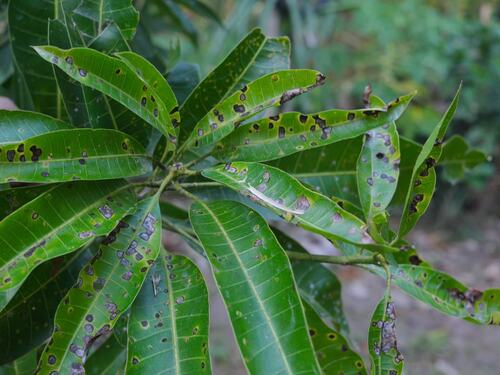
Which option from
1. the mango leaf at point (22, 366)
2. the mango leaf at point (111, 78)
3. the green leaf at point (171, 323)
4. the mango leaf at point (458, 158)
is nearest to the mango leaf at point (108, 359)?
the mango leaf at point (22, 366)

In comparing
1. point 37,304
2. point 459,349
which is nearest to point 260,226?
point 37,304

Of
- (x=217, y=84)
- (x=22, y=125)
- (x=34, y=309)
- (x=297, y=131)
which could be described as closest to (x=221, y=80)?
(x=217, y=84)


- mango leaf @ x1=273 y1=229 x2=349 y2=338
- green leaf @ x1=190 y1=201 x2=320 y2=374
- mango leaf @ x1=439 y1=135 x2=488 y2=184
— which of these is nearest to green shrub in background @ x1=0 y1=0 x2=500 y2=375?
green leaf @ x1=190 y1=201 x2=320 y2=374

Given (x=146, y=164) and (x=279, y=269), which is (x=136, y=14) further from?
(x=279, y=269)

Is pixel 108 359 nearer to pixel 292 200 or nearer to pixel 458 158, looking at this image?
pixel 292 200

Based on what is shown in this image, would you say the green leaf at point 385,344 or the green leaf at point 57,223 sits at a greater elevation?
the green leaf at point 57,223

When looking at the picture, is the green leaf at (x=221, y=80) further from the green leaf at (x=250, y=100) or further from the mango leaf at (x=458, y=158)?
the mango leaf at (x=458, y=158)

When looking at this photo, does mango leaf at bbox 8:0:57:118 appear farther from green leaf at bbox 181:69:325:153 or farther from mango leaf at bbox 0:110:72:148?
green leaf at bbox 181:69:325:153
